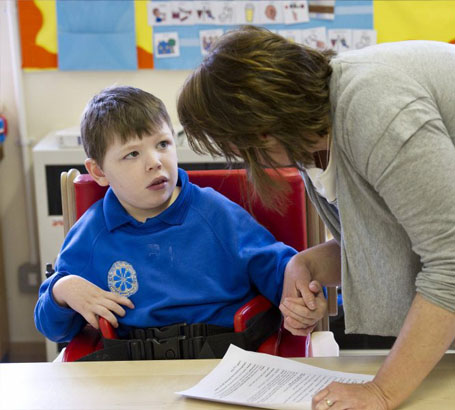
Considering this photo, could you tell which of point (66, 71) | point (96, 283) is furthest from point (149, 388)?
point (66, 71)

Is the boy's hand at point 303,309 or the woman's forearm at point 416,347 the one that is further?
the boy's hand at point 303,309

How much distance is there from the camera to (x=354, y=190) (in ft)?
3.43

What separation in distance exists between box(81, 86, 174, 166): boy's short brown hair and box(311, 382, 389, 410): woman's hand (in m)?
0.73

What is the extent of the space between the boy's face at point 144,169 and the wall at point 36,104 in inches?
54.3

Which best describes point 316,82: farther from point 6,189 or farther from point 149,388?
point 6,189

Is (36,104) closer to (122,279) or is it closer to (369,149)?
(122,279)

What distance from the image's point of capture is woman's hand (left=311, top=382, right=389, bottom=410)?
3.21ft

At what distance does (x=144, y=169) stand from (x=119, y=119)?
0.12m

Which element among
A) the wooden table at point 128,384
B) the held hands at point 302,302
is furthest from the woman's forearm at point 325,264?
the wooden table at point 128,384

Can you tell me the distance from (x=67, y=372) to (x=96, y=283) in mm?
362

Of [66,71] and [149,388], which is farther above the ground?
[66,71]

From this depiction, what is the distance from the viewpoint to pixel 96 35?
2.87 metres

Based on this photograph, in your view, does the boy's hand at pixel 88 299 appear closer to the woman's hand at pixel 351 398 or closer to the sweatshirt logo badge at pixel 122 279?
the sweatshirt logo badge at pixel 122 279

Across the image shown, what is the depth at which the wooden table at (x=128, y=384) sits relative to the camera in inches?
41.8
